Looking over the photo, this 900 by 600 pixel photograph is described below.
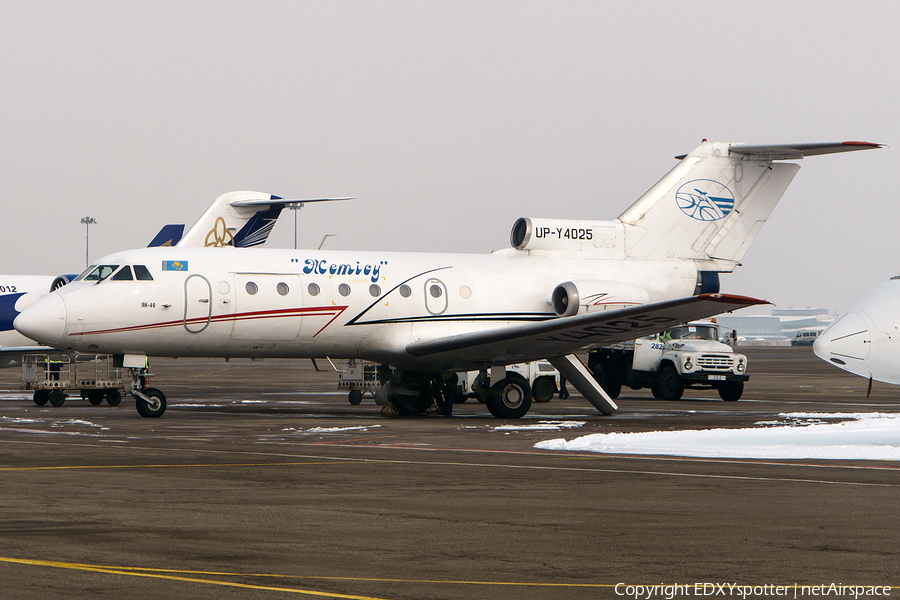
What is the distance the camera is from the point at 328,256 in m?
21.4

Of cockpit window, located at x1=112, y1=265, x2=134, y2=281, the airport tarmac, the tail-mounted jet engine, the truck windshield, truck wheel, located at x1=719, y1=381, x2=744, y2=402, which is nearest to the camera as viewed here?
the airport tarmac

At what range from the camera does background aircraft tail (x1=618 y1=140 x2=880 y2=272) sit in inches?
941

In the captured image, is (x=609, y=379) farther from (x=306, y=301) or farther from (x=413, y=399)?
(x=306, y=301)

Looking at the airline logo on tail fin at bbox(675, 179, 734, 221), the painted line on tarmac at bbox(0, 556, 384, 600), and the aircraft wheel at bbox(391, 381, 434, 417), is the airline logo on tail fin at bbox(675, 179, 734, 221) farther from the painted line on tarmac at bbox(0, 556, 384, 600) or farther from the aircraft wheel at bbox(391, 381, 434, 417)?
the painted line on tarmac at bbox(0, 556, 384, 600)

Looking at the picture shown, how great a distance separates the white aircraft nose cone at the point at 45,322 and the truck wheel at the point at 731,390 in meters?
18.5

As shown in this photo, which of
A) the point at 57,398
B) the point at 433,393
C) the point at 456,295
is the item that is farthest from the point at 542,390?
the point at 57,398

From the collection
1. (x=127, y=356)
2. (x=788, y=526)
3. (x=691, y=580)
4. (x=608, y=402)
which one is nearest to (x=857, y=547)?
(x=788, y=526)

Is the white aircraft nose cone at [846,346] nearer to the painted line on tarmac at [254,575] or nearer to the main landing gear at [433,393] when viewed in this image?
the painted line on tarmac at [254,575]

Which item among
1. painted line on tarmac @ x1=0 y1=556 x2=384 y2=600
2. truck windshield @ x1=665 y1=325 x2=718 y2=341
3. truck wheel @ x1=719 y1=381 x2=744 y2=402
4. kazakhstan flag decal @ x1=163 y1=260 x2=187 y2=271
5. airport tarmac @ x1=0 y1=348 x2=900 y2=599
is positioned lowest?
truck wheel @ x1=719 y1=381 x2=744 y2=402

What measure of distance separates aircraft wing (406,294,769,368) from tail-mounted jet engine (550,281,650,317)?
1.33m

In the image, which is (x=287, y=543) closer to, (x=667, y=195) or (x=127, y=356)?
(x=127, y=356)

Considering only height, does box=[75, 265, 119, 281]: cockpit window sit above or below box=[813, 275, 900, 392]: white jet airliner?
above

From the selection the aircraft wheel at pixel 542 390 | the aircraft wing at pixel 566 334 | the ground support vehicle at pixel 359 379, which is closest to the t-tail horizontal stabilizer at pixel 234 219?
the ground support vehicle at pixel 359 379

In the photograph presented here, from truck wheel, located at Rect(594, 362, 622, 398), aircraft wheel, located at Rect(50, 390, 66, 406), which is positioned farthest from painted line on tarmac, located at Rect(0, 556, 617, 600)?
truck wheel, located at Rect(594, 362, 622, 398)
